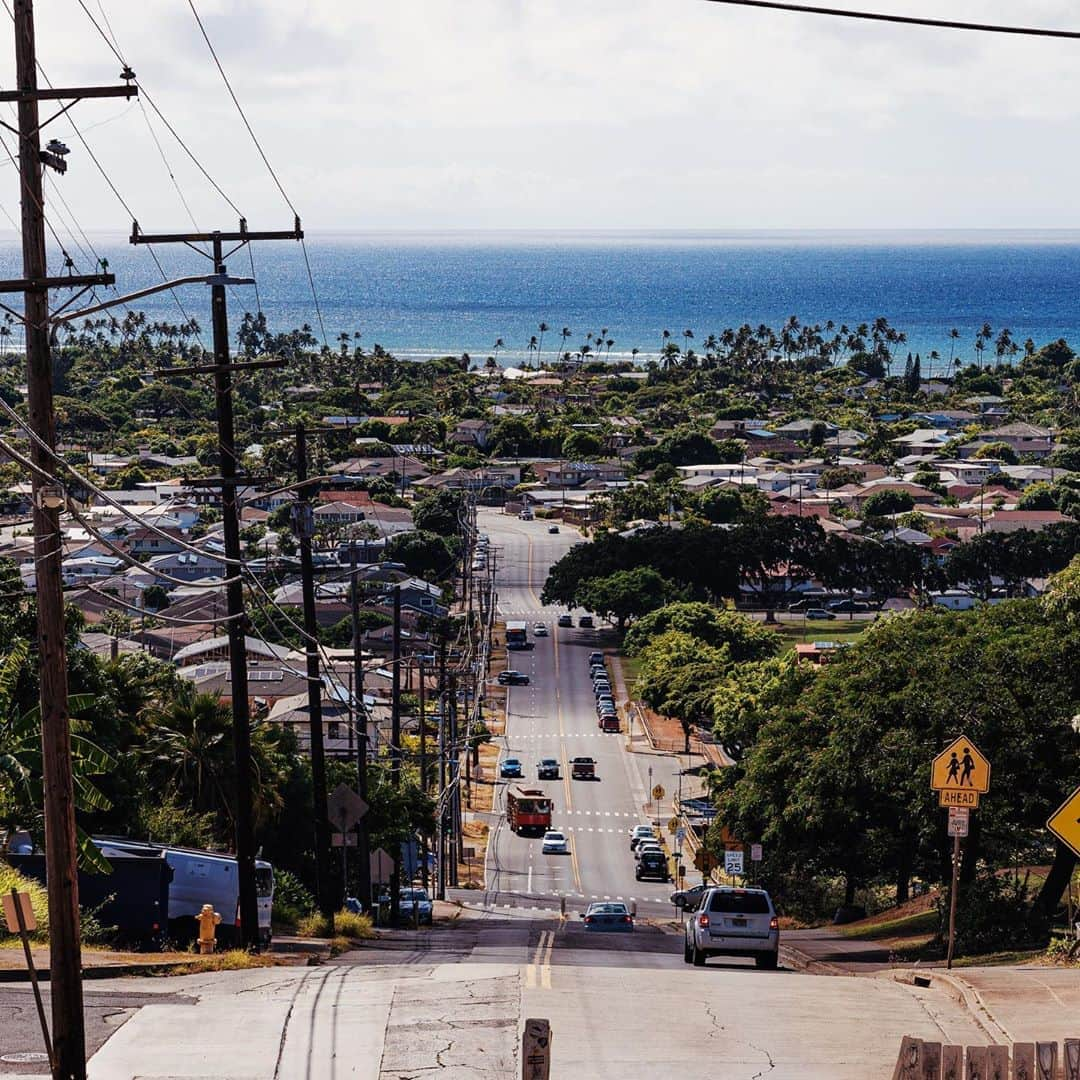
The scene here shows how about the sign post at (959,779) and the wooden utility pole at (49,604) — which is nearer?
the wooden utility pole at (49,604)

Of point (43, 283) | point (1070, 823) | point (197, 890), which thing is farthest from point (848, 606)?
point (43, 283)

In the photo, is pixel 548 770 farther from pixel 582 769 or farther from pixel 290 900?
pixel 290 900

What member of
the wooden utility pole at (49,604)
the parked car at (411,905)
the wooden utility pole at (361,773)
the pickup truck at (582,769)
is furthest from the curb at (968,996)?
the pickup truck at (582,769)

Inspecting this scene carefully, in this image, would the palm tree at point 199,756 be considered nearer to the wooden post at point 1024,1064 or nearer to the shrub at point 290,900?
the shrub at point 290,900

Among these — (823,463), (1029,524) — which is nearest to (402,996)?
(1029,524)

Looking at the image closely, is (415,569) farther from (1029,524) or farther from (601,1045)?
(601,1045)

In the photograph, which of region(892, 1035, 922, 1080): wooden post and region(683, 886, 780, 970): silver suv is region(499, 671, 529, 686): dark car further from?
region(892, 1035, 922, 1080): wooden post

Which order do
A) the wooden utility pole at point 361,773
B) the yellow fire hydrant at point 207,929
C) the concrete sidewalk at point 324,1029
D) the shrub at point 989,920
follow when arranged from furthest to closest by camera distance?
the wooden utility pole at point 361,773
the shrub at point 989,920
the yellow fire hydrant at point 207,929
the concrete sidewalk at point 324,1029
